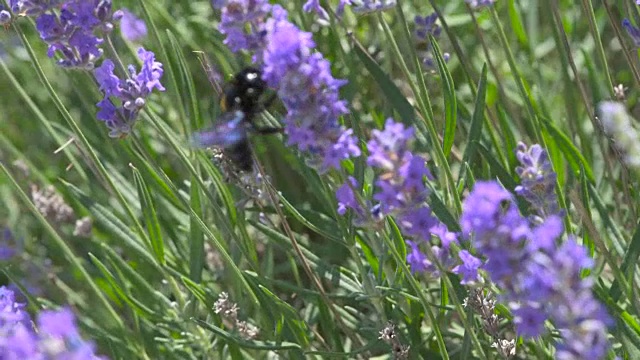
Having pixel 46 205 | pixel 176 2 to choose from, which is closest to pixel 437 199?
pixel 46 205

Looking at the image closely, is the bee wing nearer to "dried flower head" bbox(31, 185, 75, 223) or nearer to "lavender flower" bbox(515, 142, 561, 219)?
"lavender flower" bbox(515, 142, 561, 219)

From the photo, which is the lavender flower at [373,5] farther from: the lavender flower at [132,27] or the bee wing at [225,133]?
the lavender flower at [132,27]

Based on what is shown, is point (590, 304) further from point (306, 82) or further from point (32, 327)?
point (32, 327)

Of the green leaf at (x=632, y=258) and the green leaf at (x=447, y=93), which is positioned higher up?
the green leaf at (x=447, y=93)

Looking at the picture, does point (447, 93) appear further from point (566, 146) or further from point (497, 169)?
point (566, 146)

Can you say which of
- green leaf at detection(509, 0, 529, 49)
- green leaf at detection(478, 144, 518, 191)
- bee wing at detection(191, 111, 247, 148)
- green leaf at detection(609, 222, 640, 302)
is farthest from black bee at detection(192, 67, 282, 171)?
green leaf at detection(509, 0, 529, 49)

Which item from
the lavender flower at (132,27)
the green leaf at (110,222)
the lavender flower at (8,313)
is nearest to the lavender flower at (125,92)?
the lavender flower at (8,313)

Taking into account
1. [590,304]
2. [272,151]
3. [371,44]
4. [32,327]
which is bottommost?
[272,151]
